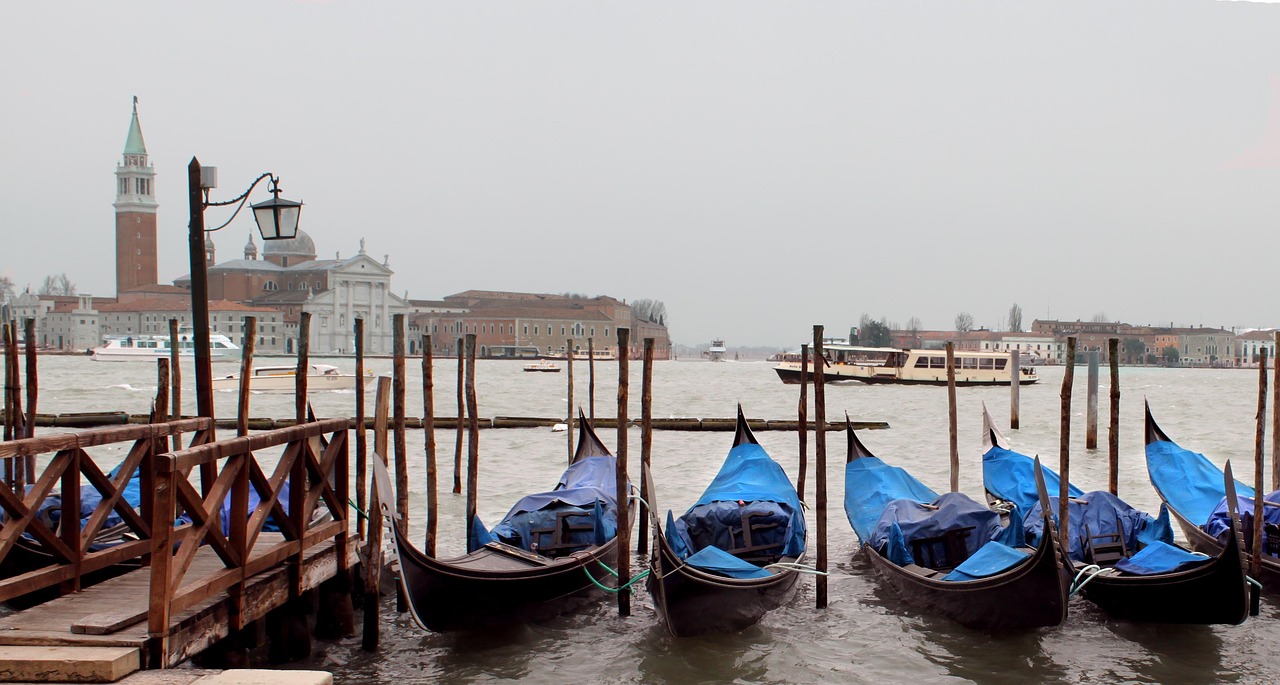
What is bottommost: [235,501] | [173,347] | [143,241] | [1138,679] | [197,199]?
[1138,679]

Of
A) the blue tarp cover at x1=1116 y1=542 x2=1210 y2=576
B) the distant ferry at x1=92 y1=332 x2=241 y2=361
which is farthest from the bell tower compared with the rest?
the blue tarp cover at x1=1116 y1=542 x2=1210 y2=576

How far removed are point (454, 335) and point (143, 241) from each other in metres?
18.1

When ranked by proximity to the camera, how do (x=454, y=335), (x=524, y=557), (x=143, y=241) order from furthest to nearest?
(x=454, y=335)
(x=143, y=241)
(x=524, y=557)

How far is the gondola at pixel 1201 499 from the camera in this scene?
5.47 m

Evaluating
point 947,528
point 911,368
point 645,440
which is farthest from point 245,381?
point 911,368

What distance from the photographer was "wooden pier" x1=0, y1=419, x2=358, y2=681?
3.15 metres

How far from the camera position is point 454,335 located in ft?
227

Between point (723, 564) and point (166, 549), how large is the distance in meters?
2.45

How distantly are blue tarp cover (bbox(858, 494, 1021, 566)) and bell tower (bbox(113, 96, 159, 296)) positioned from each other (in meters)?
61.6

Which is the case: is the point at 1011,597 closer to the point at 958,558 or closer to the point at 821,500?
the point at 958,558

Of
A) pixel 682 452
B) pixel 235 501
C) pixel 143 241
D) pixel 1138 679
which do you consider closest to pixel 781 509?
pixel 1138 679

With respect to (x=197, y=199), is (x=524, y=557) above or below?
below

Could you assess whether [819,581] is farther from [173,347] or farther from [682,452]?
[682,452]

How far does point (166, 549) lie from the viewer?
3.16 meters
